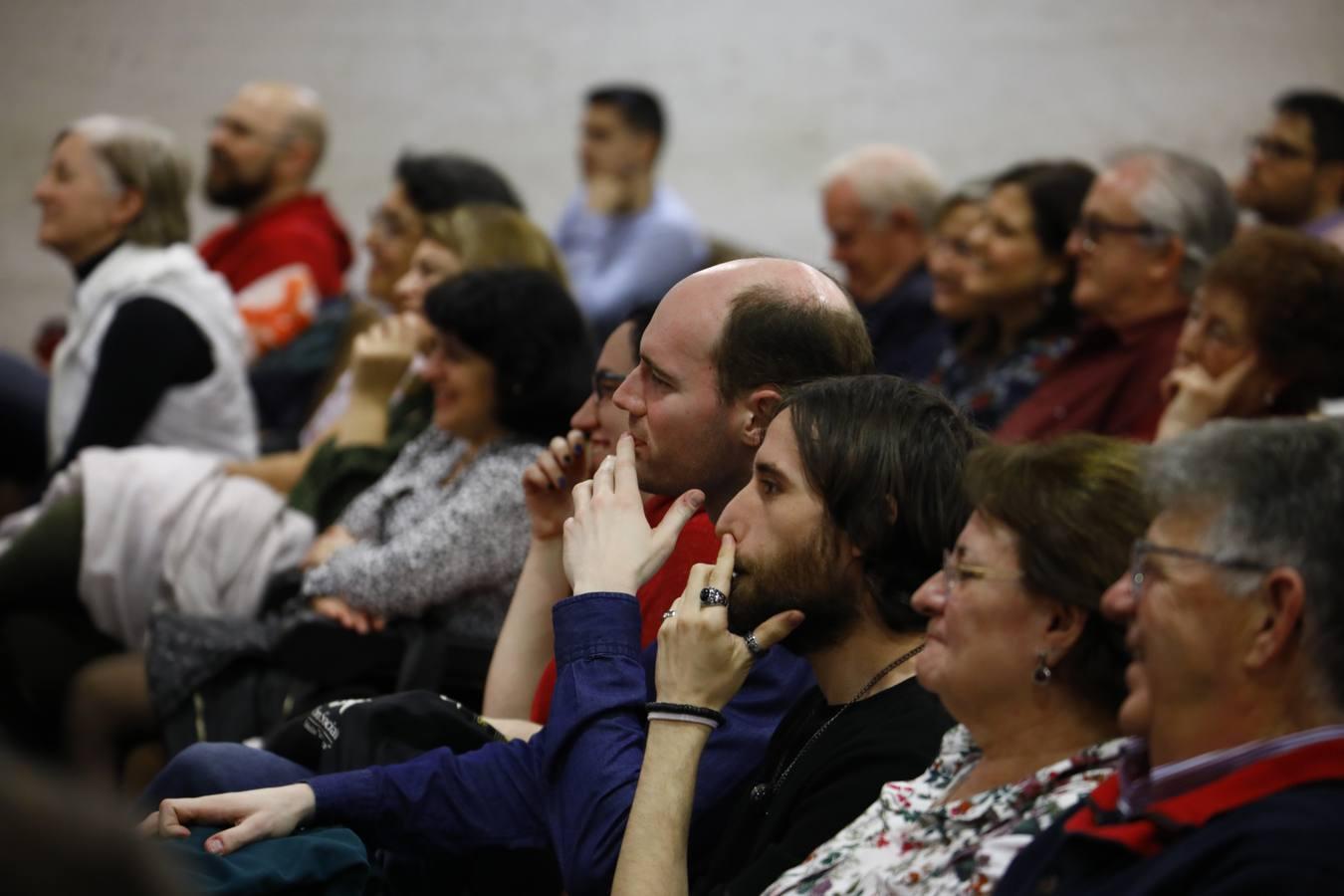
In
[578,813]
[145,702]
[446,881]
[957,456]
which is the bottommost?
[145,702]

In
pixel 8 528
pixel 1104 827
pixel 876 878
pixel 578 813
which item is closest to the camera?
pixel 1104 827

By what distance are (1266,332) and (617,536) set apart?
1544 mm

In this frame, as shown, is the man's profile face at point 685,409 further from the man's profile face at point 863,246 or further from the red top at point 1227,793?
the man's profile face at point 863,246

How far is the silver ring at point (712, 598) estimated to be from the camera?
6.30 feet

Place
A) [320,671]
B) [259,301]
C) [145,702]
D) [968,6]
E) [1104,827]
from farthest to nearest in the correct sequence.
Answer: [968,6], [259,301], [145,702], [320,671], [1104,827]

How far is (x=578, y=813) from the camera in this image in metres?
1.95

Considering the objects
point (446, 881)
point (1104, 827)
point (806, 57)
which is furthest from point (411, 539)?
point (806, 57)

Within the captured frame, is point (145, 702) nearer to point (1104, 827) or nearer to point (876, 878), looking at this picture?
point (876, 878)

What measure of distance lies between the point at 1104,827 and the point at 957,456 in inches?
23.2

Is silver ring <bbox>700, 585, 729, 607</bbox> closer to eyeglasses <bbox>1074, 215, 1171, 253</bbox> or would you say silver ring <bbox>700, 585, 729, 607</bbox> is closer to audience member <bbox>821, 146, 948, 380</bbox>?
eyeglasses <bbox>1074, 215, 1171, 253</bbox>

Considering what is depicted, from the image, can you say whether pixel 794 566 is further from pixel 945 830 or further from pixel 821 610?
pixel 945 830

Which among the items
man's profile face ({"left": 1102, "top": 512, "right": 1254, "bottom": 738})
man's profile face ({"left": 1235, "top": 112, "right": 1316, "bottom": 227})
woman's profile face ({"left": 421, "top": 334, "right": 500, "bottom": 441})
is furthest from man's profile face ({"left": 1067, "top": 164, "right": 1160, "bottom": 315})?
man's profile face ({"left": 1102, "top": 512, "right": 1254, "bottom": 738})

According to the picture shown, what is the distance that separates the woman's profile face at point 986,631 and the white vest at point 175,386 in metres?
2.95

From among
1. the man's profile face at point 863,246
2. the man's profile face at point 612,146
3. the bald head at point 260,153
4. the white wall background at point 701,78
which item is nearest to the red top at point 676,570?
the man's profile face at point 863,246
